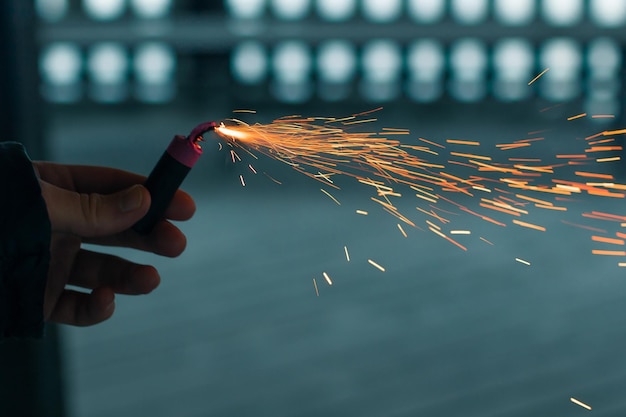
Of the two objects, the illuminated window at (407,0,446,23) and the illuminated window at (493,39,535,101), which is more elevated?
the illuminated window at (407,0,446,23)

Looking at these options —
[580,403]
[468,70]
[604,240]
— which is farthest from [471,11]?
[580,403]

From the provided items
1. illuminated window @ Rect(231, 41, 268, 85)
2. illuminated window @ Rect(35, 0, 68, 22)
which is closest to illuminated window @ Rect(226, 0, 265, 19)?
illuminated window @ Rect(231, 41, 268, 85)

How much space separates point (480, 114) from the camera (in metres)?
4.94

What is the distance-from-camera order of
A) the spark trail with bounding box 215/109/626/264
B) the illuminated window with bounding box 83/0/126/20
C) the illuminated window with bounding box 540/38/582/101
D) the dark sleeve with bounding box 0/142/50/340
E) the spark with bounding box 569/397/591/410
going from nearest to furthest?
the dark sleeve with bounding box 0/142/50/340
the spark with bounding box 569/397/591/410
the spark trail with bounding box 215/109/626/264
the illuminated window with bounding box 83/0/126/20
the illuminated window with bounding box 540/38/582/101

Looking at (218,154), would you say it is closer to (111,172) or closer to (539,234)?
(539,234)

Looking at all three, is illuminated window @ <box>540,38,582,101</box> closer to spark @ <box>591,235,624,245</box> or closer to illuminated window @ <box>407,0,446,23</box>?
illuminated window @ <box>407,0,446,23</box>

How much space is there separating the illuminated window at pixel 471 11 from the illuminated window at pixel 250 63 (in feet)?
4.31

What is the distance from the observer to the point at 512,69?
475 cm

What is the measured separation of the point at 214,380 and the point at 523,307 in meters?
1.02

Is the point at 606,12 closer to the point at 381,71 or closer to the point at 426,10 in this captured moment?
the point at 426,10

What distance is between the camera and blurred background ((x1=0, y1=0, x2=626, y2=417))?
164 cm

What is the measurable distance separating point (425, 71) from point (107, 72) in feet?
7.26

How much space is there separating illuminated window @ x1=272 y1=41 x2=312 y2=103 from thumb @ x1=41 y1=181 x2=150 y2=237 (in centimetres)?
403

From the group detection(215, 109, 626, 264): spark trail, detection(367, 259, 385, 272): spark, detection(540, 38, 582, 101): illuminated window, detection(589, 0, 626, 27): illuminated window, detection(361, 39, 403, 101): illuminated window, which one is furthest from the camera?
detection(361, 39, 403, 101): illuminated window
